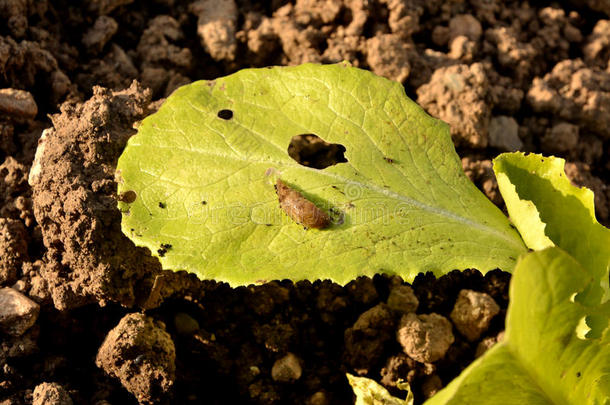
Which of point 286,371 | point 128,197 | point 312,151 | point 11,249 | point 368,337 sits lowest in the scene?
point 286,371

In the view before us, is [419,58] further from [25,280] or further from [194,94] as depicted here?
[25,280]

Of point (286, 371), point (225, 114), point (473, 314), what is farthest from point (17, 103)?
point (473, 314)

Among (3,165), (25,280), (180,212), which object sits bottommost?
(25,280)

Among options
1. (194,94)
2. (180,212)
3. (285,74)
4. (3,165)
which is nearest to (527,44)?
(285,74)

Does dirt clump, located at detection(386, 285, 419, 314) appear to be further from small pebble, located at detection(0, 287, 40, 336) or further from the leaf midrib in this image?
small pebble, located at detection(0, 287, 40, 336)

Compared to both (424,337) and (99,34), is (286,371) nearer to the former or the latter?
(424,337)
